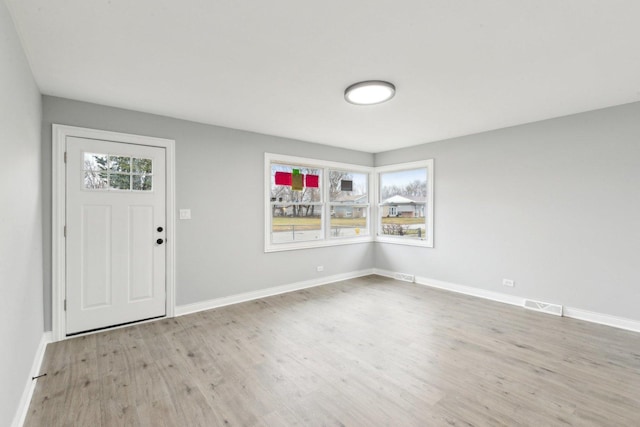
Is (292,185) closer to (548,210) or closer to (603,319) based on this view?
(548,210)

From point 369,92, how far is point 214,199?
7.95 feet

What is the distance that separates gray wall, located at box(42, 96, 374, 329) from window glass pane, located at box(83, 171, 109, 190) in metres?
0.31

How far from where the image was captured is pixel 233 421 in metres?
1.88

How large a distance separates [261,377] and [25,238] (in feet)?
6.69

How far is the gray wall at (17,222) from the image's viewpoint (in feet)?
5.18

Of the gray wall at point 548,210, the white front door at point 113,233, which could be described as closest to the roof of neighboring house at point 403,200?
the gray wall at point 548,210

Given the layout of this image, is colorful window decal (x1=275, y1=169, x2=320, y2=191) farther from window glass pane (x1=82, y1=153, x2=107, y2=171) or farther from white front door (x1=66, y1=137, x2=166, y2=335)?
window glass pane (x1=82, y1=153, x2=107, y2=171)

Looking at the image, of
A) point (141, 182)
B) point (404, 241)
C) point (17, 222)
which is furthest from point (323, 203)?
point (17, 222)

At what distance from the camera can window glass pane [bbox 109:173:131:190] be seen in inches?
129

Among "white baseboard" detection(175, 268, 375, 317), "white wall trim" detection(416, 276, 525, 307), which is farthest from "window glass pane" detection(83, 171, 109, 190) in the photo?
"white wall trim" detection(416, 276, 525, 307)

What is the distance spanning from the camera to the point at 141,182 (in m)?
3.47

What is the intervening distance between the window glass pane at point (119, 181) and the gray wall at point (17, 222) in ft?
2.22

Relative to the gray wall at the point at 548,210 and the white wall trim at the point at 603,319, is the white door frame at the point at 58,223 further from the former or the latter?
the white wall trim at the point at 603,319

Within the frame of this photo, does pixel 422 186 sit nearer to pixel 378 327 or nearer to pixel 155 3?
pixel 378 327
